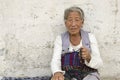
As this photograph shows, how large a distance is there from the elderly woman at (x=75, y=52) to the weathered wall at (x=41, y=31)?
295 millimetres

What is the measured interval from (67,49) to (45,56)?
515 mm

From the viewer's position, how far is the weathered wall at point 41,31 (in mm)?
4734

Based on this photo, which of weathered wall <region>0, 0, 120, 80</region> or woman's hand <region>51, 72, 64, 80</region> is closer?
woman's hand <region>51, 72, 64, 80</region>

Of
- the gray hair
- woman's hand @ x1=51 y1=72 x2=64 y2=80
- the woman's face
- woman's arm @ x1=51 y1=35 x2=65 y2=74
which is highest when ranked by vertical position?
the gray hair

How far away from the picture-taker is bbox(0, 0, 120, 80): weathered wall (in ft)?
15.5

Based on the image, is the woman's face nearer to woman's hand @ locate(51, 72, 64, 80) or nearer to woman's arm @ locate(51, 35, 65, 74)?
woman's arm @ locate(51, 35, 65, 74)

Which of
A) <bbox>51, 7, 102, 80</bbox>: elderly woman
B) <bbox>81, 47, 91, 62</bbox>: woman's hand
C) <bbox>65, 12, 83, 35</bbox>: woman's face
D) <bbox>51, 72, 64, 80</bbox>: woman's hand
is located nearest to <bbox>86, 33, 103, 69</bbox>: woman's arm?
<bbox>51, 7, 102, 80</bbox>: elderly woman

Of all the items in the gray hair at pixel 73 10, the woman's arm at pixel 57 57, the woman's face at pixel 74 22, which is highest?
the gray hair at pixel 73 10

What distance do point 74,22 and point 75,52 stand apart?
37 cm

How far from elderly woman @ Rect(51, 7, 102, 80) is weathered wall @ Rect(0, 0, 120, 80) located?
30 centimetres

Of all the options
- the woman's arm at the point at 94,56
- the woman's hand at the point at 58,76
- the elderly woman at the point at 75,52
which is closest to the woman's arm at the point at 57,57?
the elderly woman at the point at 75,52

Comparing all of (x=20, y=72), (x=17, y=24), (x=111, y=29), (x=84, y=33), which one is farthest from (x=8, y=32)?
(x=111, y=29)

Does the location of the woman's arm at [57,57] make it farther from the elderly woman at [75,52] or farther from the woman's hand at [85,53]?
the woman's hand at [85,53]

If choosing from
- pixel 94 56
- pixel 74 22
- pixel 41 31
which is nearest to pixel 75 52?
pixel 94 56
